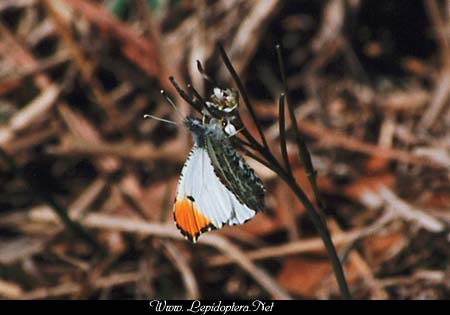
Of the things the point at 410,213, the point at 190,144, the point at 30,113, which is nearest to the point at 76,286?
the point at 190,144

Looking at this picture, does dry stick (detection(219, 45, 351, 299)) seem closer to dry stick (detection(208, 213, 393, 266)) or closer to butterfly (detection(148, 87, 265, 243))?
butterfly (detection(148, 87, 265, 243))

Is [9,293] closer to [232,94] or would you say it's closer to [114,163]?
[114,163]

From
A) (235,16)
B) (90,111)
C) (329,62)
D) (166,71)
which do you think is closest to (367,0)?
(329,62)

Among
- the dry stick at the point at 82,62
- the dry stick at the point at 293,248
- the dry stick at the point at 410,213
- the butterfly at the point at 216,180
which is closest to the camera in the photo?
the butterfly at the point at 216,180

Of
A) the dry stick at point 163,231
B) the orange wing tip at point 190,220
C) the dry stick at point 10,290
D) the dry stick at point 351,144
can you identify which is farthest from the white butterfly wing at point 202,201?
the dry stick at point 351,144

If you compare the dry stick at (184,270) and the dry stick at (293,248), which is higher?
the dry stick at (293,248)

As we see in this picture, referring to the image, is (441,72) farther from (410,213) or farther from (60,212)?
(60,212)

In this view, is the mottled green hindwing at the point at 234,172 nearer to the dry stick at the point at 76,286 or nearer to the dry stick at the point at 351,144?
the dry stick at the point at 76,286
